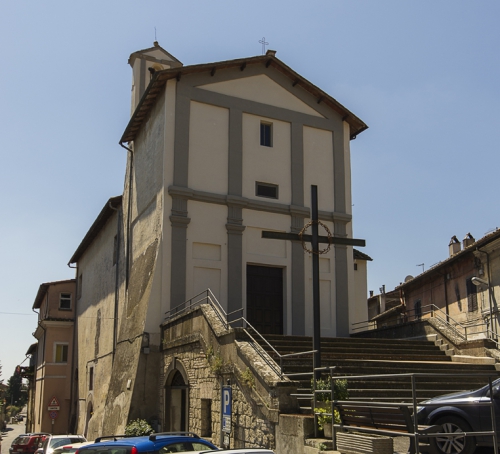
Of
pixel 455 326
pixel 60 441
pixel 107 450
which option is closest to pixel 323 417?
pixel 107 450

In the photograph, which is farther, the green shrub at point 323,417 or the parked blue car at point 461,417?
the green shrub at point 323,417

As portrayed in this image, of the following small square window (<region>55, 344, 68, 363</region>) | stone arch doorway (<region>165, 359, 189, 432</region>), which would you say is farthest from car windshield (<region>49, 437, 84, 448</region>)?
small square window (<region>55, 344, 68, 363</region>)

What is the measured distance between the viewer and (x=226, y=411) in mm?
13469

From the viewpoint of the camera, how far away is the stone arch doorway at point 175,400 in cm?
A: 1797

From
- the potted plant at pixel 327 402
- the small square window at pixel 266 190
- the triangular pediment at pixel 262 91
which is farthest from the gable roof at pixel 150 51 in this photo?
the potted plant at pixel 327 402

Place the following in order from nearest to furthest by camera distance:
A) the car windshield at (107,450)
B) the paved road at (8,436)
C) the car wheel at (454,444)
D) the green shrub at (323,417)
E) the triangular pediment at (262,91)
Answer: the car windshield at (107,450)
the car wheel at (454,444)
the green shrub at (323,417)
the triangular pediment at (262,91)
the paved road at (8,436)

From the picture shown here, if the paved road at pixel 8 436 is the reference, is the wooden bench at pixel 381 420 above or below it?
above

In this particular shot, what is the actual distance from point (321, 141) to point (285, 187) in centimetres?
271

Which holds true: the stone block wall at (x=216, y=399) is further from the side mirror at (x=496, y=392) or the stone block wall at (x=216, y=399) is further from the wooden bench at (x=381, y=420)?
the side mirror at (x=496, y=392)

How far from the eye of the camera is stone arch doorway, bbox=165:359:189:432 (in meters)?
18.0

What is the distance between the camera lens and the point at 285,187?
2259 cm

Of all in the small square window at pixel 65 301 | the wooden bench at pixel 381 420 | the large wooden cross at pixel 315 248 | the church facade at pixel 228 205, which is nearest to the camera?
the wooden bench at pixel 381 420

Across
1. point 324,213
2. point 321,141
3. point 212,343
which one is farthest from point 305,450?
point 321,141

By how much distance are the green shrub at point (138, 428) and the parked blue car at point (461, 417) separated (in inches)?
407
